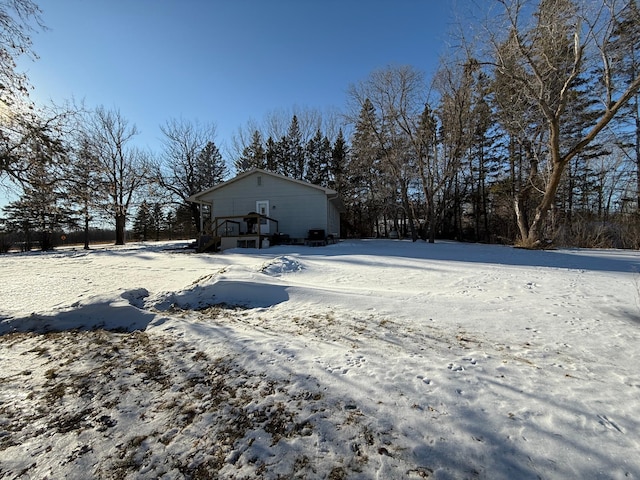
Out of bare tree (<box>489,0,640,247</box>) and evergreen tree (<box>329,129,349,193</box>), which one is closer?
bare tree (<box>489,0,640,247</box>)

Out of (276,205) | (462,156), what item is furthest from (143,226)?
(462,156)

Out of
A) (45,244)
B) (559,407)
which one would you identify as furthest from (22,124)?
(45,244)

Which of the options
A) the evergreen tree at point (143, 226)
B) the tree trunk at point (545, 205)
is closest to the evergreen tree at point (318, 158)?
the tree trunk at point (545, 205)

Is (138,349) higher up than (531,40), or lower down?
lower down

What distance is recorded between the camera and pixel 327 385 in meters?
2.35

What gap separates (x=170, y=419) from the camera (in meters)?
2.03

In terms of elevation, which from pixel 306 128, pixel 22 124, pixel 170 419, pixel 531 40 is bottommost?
pixel 170 419

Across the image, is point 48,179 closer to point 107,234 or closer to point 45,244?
point 45,244

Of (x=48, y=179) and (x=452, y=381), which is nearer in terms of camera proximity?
(x=452, y=381)

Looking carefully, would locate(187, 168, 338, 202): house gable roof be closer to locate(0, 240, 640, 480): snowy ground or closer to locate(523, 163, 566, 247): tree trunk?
locate(523, 163, 566, 247): tree trunk

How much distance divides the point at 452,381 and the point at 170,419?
2146 millimetres

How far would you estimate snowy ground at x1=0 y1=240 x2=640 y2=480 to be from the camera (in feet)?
5.34

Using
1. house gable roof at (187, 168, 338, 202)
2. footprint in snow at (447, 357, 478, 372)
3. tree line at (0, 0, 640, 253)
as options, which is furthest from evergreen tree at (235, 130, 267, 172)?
footprint in snow at (447, 357, 478, 372)

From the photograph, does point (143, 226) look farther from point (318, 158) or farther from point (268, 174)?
point (268, 174)
